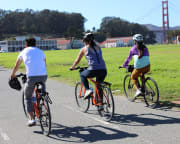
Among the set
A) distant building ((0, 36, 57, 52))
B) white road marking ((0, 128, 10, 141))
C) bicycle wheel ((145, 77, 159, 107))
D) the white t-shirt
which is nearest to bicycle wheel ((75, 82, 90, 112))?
bicycle wheel ((145, 77, 159, 107))

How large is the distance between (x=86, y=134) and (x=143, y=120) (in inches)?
52.6

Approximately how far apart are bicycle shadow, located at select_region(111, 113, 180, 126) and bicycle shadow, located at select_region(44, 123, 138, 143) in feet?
1.79

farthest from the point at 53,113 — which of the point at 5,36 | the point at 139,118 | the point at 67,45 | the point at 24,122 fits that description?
the point at 5,36

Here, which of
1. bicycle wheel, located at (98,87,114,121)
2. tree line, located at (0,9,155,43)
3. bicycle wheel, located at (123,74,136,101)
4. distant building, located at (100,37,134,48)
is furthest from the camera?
tree line, located at (0,9,155,43)

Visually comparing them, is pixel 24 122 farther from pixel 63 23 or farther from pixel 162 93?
pixel 63 23

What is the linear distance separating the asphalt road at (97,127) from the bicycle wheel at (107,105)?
14 centimetres

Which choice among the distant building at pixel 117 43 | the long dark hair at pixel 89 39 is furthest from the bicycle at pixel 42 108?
the distant building at pixel 117 43

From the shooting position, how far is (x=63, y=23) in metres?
196

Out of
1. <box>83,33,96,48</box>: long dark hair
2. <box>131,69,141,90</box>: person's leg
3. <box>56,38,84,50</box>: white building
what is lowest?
<box>131,69,141,90</box>: person's leg

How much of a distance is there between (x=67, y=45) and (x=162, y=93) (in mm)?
147268

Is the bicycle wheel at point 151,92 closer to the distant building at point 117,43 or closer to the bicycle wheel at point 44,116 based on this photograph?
the bicycle wheel at point 44,116

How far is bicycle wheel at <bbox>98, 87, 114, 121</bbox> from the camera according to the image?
5812mm

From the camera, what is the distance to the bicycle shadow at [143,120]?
225 inches

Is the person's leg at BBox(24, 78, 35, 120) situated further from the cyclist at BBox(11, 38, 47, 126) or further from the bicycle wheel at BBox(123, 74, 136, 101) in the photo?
the bicycle wheel at BBox(123, 74, 136, 101)
